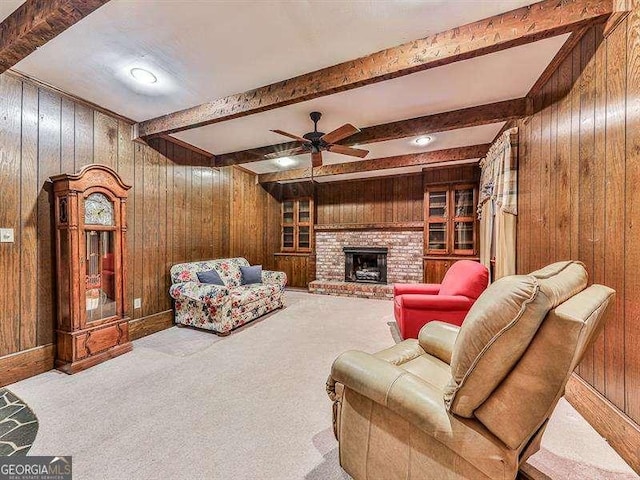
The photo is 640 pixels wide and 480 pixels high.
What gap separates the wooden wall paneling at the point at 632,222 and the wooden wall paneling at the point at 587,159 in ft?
0.89

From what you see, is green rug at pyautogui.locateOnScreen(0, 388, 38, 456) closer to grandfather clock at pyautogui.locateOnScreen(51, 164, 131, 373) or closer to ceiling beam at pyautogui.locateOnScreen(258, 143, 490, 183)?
grandfather clock at pyautogui.locateOnScreen(51, 164, 131, 373)

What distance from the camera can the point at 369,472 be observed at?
1.17 meters

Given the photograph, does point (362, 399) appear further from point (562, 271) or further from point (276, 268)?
point (276, 268)

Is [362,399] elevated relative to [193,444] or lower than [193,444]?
elevated

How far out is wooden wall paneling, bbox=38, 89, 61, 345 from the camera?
2.49m

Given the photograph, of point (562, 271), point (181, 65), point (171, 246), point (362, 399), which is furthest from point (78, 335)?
point (562, 271)

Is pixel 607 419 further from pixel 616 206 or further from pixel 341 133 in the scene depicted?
pixel 341 133

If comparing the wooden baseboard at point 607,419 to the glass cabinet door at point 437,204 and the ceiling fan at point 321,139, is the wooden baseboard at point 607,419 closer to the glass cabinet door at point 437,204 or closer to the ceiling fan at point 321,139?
the ceiling fan at point 321,139

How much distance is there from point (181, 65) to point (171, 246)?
93.3 inches

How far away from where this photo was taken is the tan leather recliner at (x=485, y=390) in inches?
31.9

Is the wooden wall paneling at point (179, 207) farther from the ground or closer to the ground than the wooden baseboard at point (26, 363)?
farther from the ground

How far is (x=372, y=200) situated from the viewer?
235 inches

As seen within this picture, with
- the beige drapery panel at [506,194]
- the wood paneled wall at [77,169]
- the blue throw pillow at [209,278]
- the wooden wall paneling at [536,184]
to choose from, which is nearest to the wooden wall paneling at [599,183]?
the wooden wall paneling at [536,184]

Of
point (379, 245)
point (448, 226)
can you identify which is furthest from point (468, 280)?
point (379, 245)
